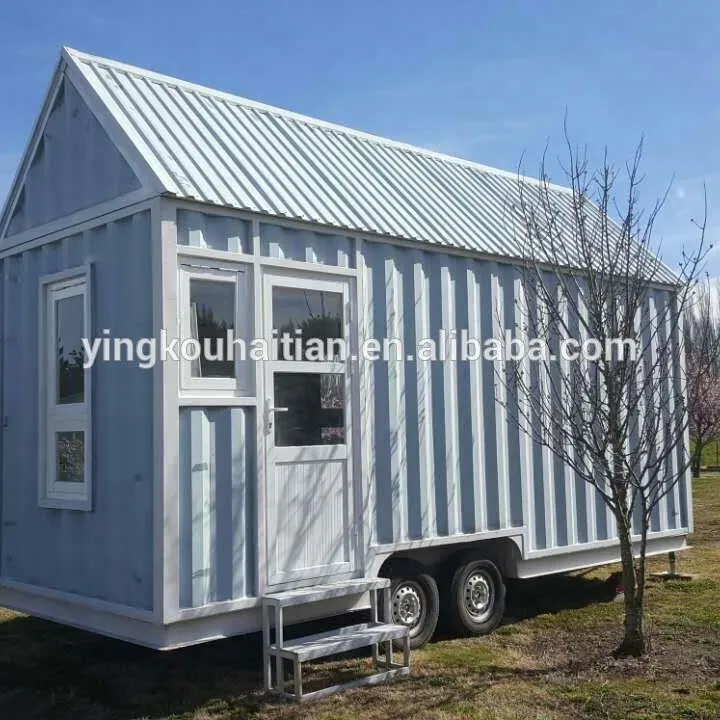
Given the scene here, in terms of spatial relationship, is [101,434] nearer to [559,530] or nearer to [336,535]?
[336,535]

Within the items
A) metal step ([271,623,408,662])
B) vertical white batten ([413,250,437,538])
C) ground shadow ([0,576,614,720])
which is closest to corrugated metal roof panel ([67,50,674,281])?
vertical white batten ([413,250,437,538])

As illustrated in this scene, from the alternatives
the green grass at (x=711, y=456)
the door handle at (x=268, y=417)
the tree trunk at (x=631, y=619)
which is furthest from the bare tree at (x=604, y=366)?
the green grass at (x=711, y=456)

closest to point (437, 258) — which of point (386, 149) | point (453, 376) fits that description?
point (453, 376)

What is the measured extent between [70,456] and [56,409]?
0.39 m

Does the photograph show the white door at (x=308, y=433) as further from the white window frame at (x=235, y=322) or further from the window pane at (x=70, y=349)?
the window pane at (x=70, y=349)

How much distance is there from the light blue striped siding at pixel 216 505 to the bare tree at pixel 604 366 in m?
2.35

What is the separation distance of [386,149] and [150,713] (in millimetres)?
5304

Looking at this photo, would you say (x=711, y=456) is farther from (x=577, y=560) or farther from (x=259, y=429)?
(x=259, y=429)

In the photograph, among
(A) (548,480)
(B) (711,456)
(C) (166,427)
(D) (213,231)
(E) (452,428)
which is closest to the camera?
(C) (166,427)

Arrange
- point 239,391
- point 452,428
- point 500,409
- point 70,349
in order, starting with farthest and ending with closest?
1. point 500,409
2. point 452,428
3. point 70,349
4. point 239,391

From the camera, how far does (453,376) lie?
7.72 metres

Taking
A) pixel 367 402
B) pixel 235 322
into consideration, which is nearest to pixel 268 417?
pixel 235 322

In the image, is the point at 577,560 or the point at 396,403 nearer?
the point at 396,403

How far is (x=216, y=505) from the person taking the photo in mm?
5969
